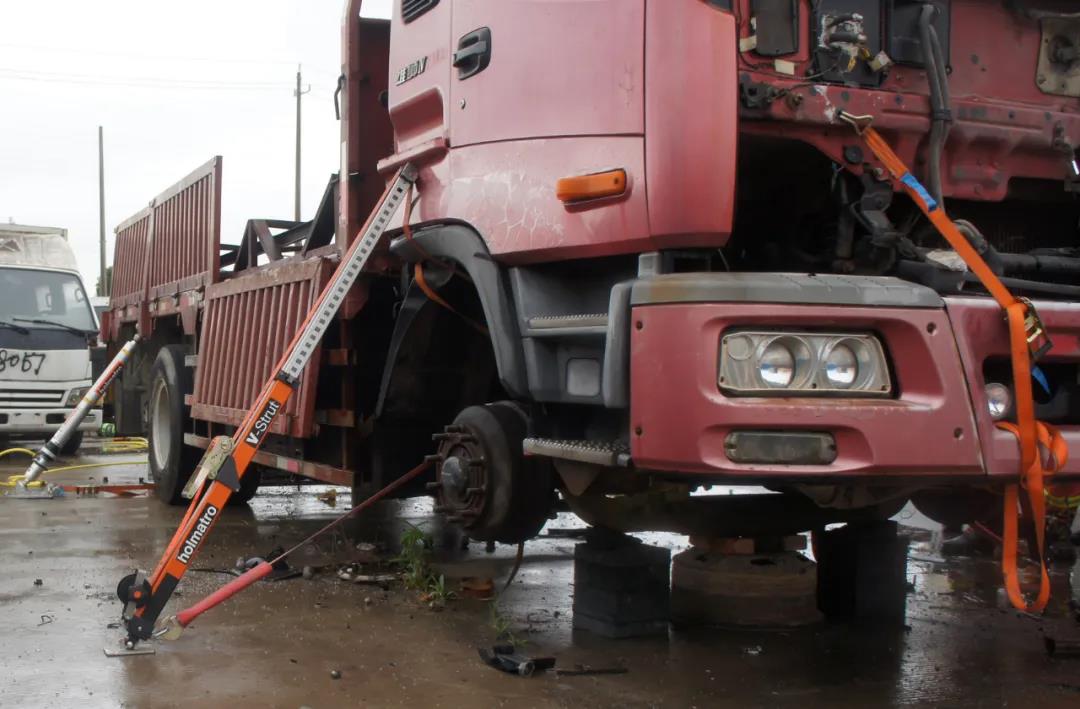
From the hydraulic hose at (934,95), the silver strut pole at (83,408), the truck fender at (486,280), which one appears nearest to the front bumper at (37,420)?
the silver strut pole at (83,408)

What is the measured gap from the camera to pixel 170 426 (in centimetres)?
815

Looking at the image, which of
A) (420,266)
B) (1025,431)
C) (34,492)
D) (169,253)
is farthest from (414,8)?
(34,492)

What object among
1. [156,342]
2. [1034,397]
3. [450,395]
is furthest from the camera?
[156,342]

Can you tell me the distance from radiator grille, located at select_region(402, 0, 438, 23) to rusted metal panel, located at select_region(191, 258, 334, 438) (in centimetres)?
122

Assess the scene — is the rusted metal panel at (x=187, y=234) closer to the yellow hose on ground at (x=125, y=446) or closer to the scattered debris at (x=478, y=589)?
the scattered debris at (x=478, y=589)

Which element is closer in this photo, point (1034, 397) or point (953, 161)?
point (1034, 397)

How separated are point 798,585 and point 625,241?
1788 millimetres

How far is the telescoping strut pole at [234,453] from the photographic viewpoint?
4199 mm

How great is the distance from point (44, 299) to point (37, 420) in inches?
52.0

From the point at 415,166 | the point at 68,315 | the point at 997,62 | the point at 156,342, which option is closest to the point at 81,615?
the point at 415,166

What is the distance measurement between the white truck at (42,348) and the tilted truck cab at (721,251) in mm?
8685

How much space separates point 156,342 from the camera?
30.7 ft

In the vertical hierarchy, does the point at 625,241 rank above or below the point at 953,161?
below

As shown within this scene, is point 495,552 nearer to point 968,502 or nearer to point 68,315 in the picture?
point 968,502
